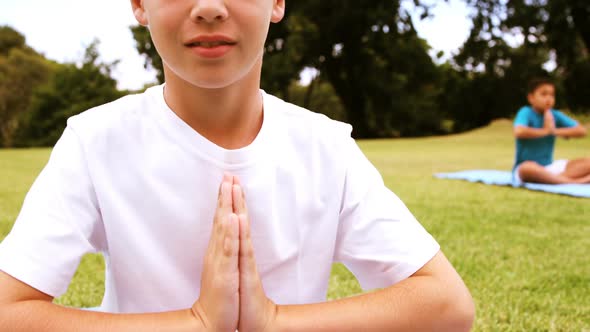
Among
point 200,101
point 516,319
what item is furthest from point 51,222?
point 516,319

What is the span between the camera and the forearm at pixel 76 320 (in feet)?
3.53

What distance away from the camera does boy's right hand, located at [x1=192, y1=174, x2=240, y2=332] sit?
110 cm

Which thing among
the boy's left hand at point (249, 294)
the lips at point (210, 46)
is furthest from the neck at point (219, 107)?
the boy's left hand at point (249, 294)

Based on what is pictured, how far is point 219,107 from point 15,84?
32580 millimetres

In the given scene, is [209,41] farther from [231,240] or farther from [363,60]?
[363,60]

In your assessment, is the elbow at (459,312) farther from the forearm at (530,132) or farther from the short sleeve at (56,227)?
the forearm at (530,132)

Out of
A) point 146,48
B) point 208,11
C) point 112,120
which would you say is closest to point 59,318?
point 112,120

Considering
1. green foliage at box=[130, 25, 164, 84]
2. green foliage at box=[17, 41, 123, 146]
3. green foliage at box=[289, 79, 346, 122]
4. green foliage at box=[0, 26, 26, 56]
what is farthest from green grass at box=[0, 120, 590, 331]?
green foliage at box=[0, 26, 26, 56]

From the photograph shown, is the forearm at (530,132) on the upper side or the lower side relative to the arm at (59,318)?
lower

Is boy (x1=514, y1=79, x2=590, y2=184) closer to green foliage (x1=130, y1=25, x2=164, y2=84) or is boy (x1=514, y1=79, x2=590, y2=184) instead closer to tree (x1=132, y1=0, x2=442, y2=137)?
tree (x1=132, y1=0, x2=442, y2=137)

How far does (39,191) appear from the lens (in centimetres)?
122

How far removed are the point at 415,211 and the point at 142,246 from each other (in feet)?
12.2

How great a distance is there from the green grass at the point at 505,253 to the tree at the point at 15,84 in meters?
26.0

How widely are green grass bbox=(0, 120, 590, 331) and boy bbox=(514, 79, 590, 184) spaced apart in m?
0.47
